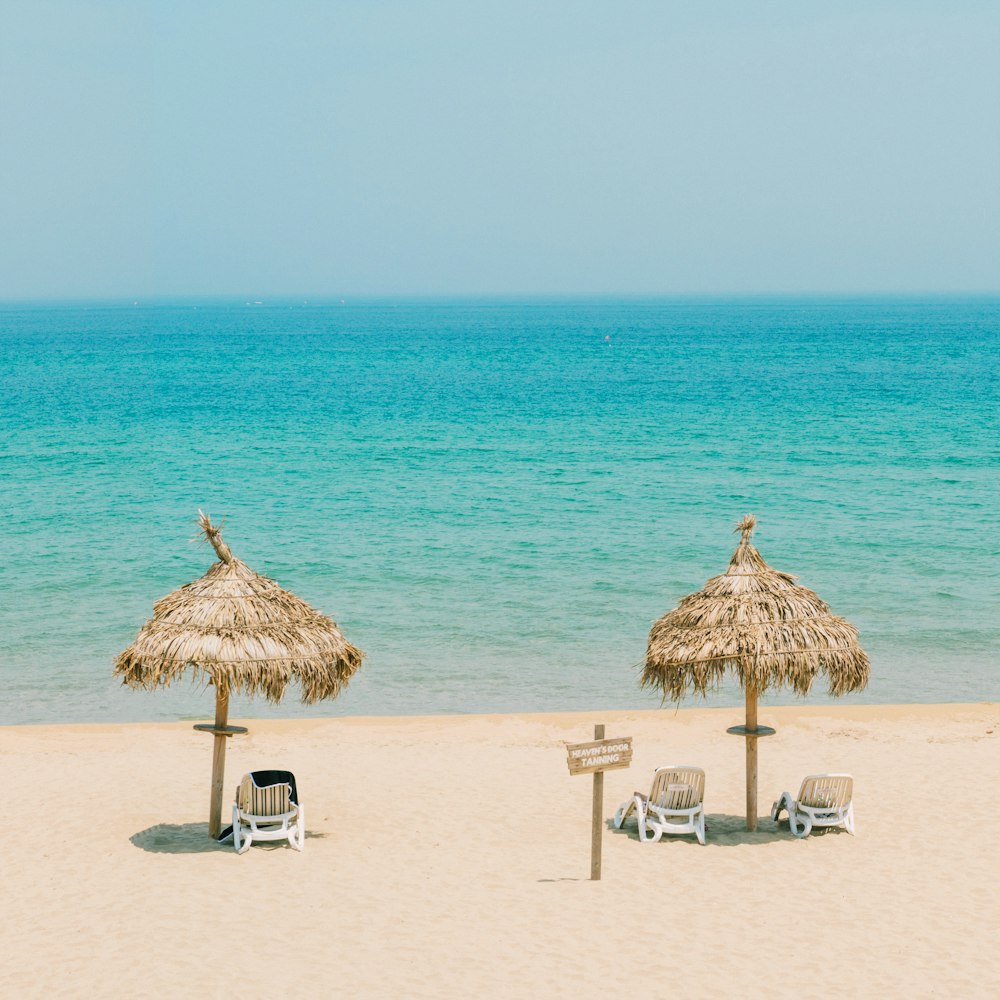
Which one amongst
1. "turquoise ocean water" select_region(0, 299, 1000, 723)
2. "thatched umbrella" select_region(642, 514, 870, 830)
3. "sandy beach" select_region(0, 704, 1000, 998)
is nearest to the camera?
"sandy beach" select_region(0, 704, 1000, 998)

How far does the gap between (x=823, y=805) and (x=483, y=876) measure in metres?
3.15

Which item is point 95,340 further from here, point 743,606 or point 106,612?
point 743,606

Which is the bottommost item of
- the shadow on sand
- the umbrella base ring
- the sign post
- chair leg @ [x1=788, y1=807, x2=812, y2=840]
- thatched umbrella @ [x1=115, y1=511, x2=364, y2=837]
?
the shadow on sand

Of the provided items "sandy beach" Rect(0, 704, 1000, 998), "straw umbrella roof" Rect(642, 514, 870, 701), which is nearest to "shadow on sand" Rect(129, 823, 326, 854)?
"sandy beach" Rect(0, 704, 1000, 998)

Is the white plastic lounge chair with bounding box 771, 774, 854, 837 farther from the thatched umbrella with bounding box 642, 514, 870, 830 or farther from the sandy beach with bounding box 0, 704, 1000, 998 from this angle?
the thatched umbrella with bounding box 642, 514, 870, 830

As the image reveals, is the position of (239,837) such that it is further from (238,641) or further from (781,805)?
(781,805)

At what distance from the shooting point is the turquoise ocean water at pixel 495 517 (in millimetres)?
18250

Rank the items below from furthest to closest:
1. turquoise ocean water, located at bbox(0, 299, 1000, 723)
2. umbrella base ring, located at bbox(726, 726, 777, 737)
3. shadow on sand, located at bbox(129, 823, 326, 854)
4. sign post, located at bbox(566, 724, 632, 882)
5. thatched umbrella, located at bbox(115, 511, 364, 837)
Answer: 1. turquoise ocean water, located at bbox(0, 299, 1000, 723)
2. umbrella base ring, located at bbox(726, 726, 777, 737)
3. shadow on sand, located at bbox(129, 823, 326, 854)
4. thatched umbrella, located at bbox(115, 511, 364, 837)
5. sign post, located at bbox(566, 724, 632, 882)

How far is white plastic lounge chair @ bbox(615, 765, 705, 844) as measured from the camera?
11367mm

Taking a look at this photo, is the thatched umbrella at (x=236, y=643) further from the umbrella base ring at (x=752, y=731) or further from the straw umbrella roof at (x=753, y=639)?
the umbrella base ring at (x=752, y=731)

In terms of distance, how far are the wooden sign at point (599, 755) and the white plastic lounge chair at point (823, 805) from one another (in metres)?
2.36

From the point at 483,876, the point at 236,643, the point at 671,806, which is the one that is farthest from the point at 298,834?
the point at 671,806

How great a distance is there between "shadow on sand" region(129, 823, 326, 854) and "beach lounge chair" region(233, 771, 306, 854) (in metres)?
0.13

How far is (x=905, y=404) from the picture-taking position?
5194 centimetres
